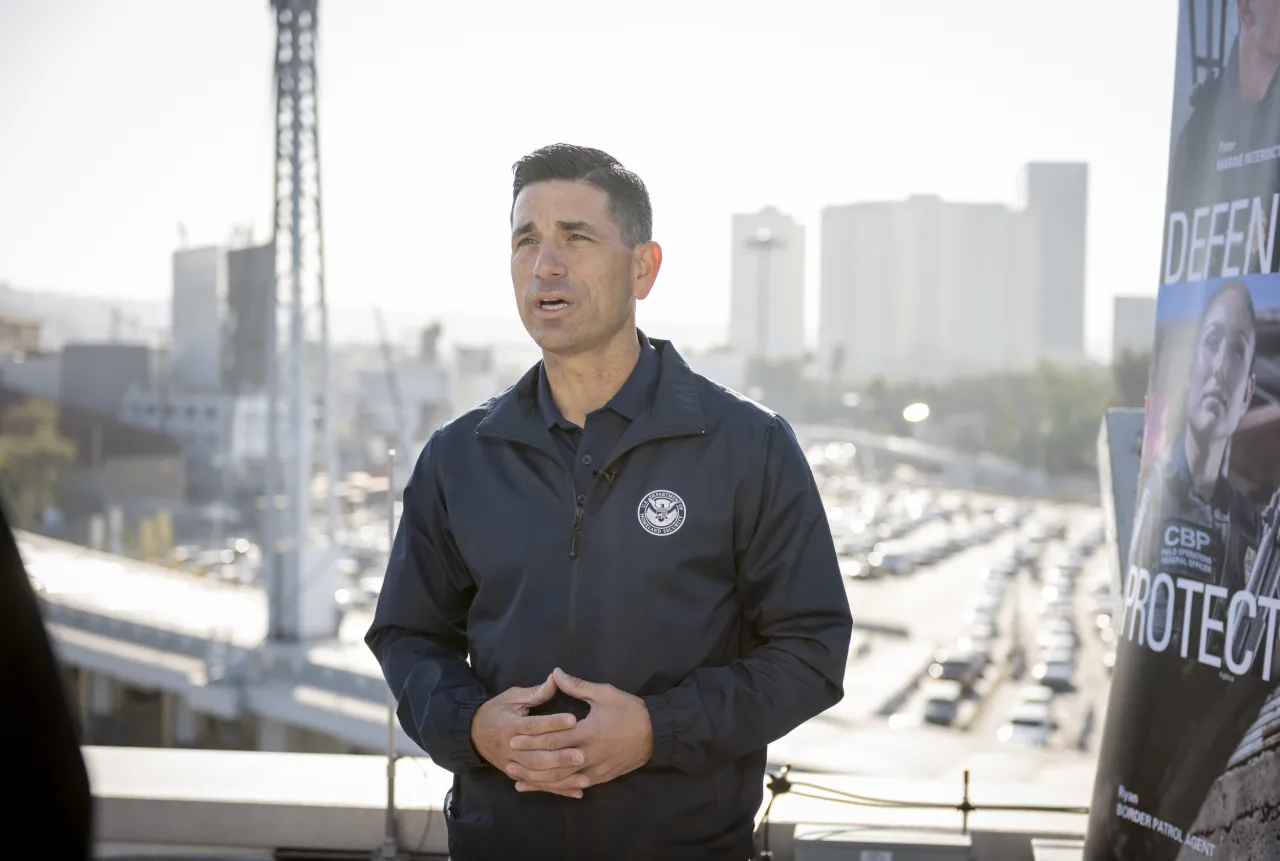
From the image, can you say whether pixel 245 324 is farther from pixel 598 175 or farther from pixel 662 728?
pixel 662 728

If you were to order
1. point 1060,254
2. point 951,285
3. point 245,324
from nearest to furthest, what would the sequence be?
point 1060,254 → point 951,285 → point 245,324

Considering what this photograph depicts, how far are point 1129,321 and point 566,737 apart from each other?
9.65 meters

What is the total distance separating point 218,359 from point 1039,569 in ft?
52.8

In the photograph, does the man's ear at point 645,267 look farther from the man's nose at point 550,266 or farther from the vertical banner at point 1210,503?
the vertical banner at point 1210,503

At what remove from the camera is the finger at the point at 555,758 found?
4.10ft

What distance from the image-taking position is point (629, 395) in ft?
4.71

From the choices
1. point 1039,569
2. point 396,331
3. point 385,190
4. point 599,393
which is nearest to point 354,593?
point 396,331

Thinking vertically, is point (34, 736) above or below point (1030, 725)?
above

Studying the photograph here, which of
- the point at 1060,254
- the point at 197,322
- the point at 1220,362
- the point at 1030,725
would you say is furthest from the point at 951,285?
the point at 197,322

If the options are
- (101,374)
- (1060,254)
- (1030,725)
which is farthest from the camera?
(101,374)

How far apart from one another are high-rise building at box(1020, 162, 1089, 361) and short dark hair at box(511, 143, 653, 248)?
45.2ft

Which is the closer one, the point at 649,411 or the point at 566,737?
the point at 566,737

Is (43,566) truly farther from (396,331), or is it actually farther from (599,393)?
(599,393)

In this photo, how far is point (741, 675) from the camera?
1333mm
